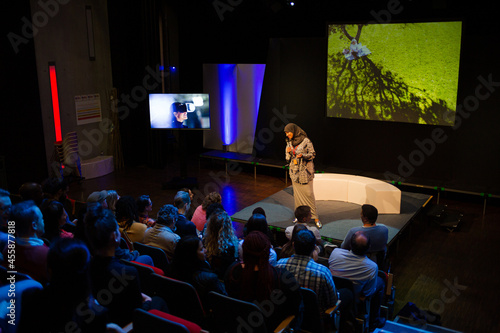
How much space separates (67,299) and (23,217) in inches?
53.1

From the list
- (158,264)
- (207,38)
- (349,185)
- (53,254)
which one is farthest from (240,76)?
(53,254)

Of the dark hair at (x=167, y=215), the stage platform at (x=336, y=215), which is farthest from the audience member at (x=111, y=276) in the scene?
the stage platform at (x=336, y=215)

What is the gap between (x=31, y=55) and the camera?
813 centimetres

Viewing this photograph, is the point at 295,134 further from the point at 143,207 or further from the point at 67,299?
the point at 67,299

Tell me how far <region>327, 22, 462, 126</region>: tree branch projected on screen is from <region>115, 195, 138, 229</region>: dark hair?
17.4 ft

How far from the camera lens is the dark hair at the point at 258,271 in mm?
2998

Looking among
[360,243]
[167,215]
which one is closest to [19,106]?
[167,215]

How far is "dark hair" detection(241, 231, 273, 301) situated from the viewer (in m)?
3.00

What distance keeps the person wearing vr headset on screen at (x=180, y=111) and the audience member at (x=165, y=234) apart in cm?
456

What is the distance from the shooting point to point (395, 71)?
7984 millimetres

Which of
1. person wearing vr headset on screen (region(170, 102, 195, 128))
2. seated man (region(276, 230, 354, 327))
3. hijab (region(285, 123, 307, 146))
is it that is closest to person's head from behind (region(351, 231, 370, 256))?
seated man (region(276, 230, 354, 327))

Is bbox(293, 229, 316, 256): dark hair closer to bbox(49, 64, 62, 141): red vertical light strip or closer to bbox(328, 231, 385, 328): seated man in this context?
bbox(328, 231, 385, 328): seated man

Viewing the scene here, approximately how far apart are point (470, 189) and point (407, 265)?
8.60 feet

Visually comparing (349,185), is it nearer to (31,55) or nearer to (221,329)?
(221,329)
